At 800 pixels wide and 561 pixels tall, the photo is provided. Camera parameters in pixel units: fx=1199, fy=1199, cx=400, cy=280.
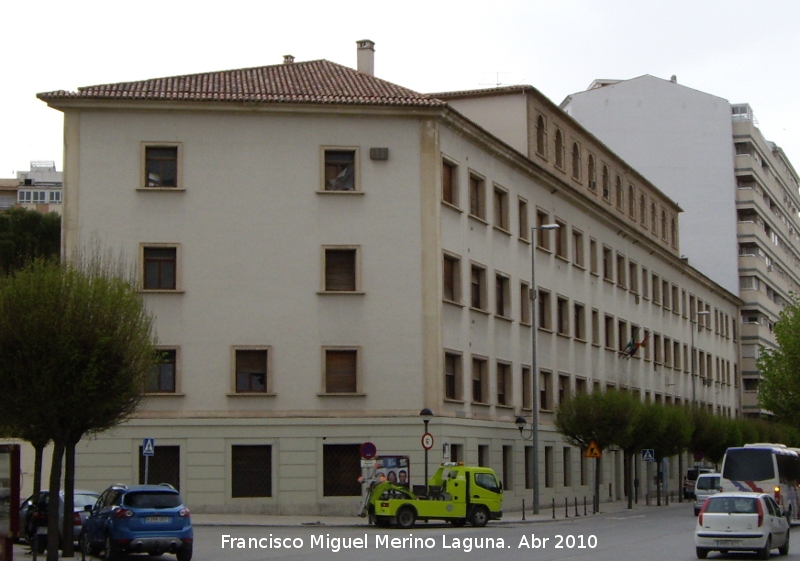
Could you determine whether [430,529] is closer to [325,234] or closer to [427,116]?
[325,234]

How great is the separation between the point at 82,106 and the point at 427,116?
1181cm

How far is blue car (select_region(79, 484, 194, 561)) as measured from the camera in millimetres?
22500

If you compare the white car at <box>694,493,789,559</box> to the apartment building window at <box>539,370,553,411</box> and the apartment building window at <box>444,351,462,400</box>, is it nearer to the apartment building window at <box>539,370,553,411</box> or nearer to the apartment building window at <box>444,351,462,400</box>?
the apartment building window at <box>444,351,462,400</box>

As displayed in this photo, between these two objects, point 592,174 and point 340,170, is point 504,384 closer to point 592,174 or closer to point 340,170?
point 340,170

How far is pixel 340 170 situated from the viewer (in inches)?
1654

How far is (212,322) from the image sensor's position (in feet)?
133

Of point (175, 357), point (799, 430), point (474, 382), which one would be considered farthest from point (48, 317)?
point (799, 430)

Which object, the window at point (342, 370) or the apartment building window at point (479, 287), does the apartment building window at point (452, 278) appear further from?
the window at point (342, 370)

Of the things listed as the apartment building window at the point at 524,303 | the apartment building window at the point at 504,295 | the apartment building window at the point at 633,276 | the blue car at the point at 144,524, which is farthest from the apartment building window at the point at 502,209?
the blue car at the point at 144,524

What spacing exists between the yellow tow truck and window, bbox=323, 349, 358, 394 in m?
5.39

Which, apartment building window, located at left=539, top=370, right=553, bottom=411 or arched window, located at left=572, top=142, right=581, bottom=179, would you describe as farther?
arched window, located at left=572, top=142, right=581, bottom=179

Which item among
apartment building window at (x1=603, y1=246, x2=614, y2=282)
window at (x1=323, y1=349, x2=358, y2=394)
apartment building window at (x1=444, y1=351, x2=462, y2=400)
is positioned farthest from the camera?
apartment building window at (x1=603, y1=246, x2=614, y2=282)

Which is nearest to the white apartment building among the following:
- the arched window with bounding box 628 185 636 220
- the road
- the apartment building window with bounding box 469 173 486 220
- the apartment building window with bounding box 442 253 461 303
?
the arched window with bounding box 628 185 636 220

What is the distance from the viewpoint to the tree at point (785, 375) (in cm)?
6512
